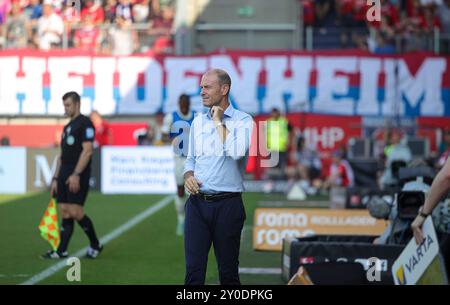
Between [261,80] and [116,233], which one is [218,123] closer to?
[116,233]

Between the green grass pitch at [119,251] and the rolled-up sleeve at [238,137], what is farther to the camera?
the green grass pitch at [119,251]

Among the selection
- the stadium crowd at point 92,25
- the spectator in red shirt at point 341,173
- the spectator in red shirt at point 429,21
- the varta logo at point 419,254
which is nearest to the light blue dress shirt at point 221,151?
the varta logo at point 419,254

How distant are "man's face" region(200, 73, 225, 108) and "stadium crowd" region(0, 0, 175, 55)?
21631mm

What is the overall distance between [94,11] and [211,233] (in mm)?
24573

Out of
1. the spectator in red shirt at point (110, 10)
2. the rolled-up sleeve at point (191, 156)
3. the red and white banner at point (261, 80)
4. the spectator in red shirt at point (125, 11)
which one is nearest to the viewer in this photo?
the rolled-up sleeve at point (191, 156)

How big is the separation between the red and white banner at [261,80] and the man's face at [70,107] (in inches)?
615

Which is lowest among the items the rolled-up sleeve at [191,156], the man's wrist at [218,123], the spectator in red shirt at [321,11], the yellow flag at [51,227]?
the yellow flag at [51,227]

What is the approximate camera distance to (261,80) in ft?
95.2

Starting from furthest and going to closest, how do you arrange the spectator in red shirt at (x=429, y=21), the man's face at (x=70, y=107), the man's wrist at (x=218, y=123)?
the spectator in red shirt at (x=429, y=21), the man's face at (x=70, y=107), the man's wrist at (x=218, y=123)

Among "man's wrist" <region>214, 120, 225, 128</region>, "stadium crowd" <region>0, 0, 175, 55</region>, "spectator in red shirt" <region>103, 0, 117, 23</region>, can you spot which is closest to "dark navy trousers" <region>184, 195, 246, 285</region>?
"man's wrist" <region>214, 120, 225, 128</region>

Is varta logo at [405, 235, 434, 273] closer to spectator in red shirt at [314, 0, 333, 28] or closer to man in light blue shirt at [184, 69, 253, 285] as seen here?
man in light blue shirt at [184, 69, 253, 285]

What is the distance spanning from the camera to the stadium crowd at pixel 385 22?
29562 millimetres

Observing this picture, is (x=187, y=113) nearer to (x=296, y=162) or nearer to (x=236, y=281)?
(x=236, y=281)

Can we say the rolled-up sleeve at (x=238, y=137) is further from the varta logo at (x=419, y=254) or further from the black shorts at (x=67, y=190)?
the black shorts at (x=67, y=190)
